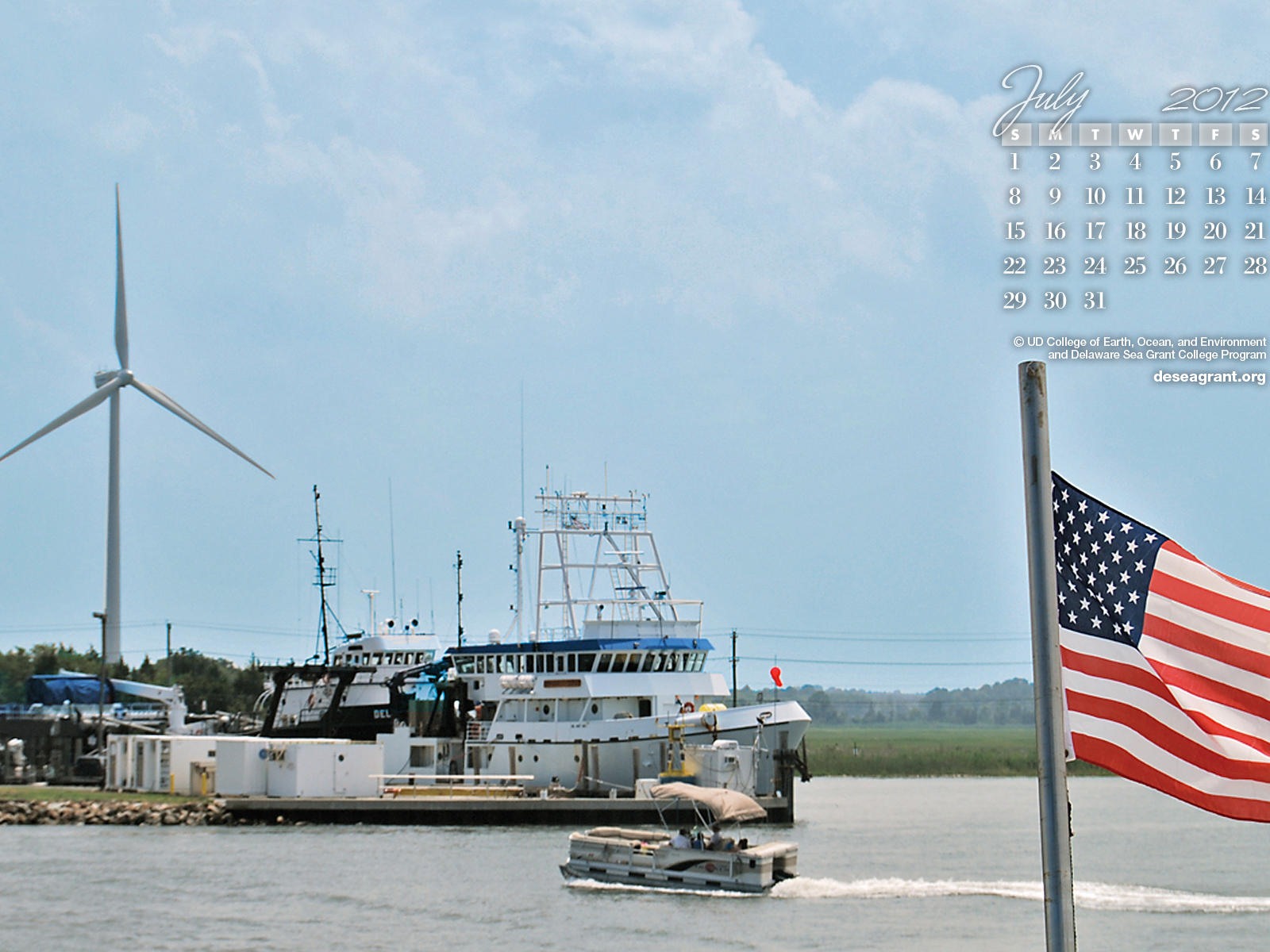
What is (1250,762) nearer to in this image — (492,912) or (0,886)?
(492,912)

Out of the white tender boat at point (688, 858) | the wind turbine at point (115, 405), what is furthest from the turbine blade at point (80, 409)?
the white tender boat at point (688, 858)

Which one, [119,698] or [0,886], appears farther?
[119,698]

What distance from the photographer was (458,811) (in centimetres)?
4781

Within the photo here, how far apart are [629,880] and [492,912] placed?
172 inches

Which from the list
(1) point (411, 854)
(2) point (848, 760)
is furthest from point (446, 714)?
(2) point (848, 760)

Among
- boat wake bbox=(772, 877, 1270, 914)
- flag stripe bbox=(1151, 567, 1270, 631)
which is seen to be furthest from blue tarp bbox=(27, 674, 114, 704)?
flag stripe bbox=(1151, 567, 1270, 631)

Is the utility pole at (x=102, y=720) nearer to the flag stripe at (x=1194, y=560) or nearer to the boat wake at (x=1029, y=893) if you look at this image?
the boat wake at (x=1029, y=893)

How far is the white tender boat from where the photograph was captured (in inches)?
1308

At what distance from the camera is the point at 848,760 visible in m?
120

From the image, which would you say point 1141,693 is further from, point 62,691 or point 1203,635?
point 62,691

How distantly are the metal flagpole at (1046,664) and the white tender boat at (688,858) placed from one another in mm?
26155

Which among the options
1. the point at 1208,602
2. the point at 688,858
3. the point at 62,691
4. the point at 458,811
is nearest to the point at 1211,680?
the point at 1208,602

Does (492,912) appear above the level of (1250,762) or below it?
below

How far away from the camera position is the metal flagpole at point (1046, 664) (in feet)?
24.2
